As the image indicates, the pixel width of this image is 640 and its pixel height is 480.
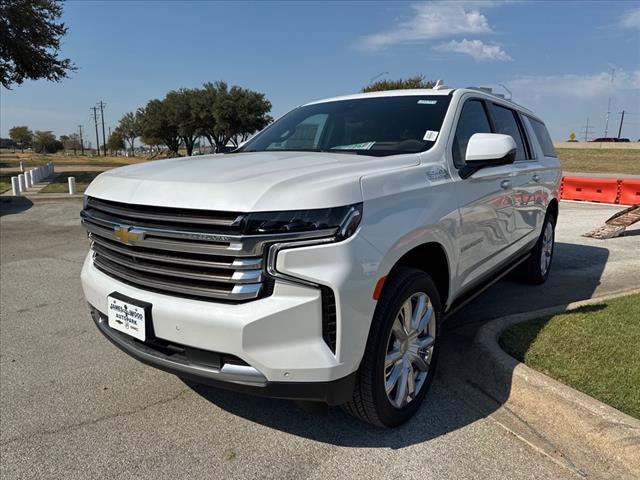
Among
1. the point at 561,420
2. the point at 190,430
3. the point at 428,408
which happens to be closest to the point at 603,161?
the point at 561,420

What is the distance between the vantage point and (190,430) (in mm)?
2830

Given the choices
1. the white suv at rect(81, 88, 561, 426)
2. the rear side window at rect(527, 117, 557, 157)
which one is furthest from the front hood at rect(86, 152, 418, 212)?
the rear side window at rect(527, 117, 557, 157)

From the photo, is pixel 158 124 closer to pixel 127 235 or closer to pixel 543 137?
pixel 543 137

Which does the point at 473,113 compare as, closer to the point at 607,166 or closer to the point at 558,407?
the point at 558,407

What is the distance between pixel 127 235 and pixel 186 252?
1.34 feet

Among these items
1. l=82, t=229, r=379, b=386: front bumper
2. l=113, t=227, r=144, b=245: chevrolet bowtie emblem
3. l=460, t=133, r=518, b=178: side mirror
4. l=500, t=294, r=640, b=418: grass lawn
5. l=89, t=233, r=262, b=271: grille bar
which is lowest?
l=500, t=294, r=640, b=418: grass lawn

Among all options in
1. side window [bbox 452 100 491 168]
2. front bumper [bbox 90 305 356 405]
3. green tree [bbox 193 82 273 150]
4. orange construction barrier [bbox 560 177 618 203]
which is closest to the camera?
front bumper [bbox 90 305 356 405]

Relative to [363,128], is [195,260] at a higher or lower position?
lower

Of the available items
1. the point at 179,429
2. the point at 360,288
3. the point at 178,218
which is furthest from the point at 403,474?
the point at 178,218

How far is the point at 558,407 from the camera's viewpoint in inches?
110

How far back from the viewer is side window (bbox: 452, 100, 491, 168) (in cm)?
339

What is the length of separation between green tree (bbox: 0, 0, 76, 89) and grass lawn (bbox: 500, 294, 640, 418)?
78.6ft

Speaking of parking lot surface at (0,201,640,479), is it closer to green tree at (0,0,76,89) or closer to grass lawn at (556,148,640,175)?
green tree at (0,0,76,89)

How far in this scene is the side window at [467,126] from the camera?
3.39m
